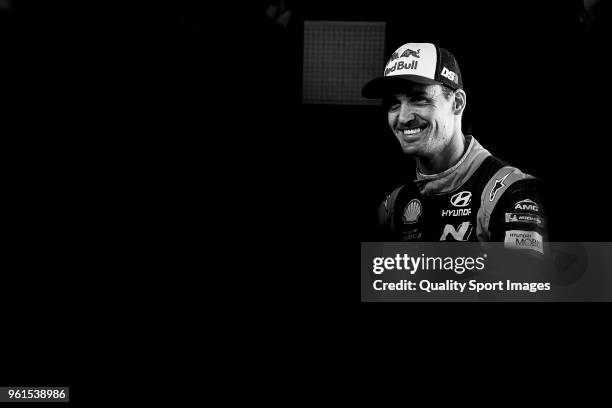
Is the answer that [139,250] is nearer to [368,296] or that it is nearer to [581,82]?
[368,296]

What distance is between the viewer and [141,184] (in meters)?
3.20

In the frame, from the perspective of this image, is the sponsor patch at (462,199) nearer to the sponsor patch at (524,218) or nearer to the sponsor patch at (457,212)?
the sponsor patch at (457,212)

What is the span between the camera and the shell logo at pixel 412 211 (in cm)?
189

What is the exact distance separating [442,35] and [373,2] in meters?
0.56

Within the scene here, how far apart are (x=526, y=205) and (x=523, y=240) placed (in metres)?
0.11

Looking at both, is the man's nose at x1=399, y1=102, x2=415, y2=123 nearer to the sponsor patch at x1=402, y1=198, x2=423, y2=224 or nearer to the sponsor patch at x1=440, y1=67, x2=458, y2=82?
the sponsor patch at x1=440, y1=67, x2=458, y2=82

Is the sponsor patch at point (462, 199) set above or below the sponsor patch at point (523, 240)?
above

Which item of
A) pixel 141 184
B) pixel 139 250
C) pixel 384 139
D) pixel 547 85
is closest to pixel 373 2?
pixel 384 139

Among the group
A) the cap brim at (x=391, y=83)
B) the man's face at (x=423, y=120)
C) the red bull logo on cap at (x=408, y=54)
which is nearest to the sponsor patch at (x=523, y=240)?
the man's face at (x=423, y=120)

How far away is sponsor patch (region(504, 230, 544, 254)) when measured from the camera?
155cm

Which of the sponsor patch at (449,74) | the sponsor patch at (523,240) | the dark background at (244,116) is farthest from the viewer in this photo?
the dark background at (244,116)

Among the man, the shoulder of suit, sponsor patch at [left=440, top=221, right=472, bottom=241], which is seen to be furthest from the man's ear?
sponsor patch at [left=440, top=221, right=472, bottom=241]

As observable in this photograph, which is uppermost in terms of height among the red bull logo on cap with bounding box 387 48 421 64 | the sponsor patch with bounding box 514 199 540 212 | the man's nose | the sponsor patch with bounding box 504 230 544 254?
the red bull logo on cap with bounding box 387 48 421 64

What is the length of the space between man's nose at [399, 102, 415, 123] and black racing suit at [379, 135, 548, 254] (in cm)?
21
